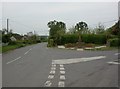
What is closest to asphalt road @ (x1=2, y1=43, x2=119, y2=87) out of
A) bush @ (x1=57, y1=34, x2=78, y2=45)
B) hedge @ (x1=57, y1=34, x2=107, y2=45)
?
hedge @ (x1=57, y1=34, x2=107, y2=45)

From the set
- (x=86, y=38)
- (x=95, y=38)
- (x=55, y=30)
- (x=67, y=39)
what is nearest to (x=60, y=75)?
(x=95, y=38)

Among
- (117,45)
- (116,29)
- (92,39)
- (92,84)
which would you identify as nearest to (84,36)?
(92,39)

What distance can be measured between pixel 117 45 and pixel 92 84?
40.9 m

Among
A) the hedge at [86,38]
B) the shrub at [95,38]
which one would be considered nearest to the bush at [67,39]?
the hedge at [86,38]

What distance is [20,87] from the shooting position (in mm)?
8891

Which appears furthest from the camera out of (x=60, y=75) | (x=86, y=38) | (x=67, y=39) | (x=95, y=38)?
(x=67, y=39)

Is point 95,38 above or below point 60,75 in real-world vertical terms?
above

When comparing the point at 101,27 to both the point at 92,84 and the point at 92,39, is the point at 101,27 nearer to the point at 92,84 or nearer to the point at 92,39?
the point at 92,39

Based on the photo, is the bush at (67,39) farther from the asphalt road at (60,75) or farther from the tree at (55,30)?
the asphalt road at (60,75)

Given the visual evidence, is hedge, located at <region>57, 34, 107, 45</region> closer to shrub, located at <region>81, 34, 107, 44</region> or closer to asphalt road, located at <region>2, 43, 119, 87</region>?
shrub, located at <region>81, 34, 107, 44</region>

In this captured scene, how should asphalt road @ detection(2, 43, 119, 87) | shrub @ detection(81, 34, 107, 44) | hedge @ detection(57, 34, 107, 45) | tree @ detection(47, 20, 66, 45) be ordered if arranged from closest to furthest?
asphalt road @ detection(2, 43, 119, 87) < shrub @ detection(81, 34, 107, 44) < hedge @ detection(57, 34, 107, 45) < tree @ detection(47, 20, 66, 45)

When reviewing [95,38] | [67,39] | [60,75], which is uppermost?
[95,38]

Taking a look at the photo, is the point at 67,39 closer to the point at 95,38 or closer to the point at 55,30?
the point at 95,38

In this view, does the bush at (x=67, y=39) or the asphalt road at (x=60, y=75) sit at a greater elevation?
the bush at (x=67, y=39)
